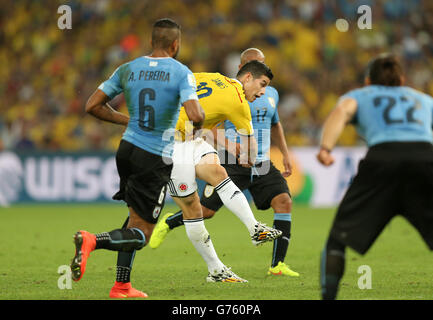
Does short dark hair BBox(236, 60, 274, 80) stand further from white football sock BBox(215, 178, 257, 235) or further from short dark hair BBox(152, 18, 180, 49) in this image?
short dark hair BBox(152, 18, 180, 49)

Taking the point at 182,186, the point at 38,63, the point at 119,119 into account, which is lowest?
the point at 182,186

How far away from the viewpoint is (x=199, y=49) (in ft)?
73.7

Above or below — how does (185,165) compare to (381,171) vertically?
below

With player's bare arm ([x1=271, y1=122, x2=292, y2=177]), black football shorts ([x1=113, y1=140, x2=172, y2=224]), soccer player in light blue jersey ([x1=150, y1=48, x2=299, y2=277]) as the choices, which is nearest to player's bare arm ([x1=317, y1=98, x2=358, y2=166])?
black football shorts ([x1=113, y1=140, x2=172, y2=224])

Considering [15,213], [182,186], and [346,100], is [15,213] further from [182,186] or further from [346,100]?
[346,100]

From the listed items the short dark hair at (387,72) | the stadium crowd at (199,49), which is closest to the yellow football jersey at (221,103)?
the short dark hair at (387,72)

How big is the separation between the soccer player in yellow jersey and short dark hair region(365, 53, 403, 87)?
2225mm

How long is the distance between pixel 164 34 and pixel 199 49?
1624 centimetres

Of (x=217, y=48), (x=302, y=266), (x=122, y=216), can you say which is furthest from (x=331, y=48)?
(x=302, y=266)

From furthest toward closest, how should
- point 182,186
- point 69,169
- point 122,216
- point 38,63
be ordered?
point 38,63, point 69,169, point 122,216, point 182,186

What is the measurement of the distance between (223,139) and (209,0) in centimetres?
1611

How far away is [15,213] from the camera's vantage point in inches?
661
